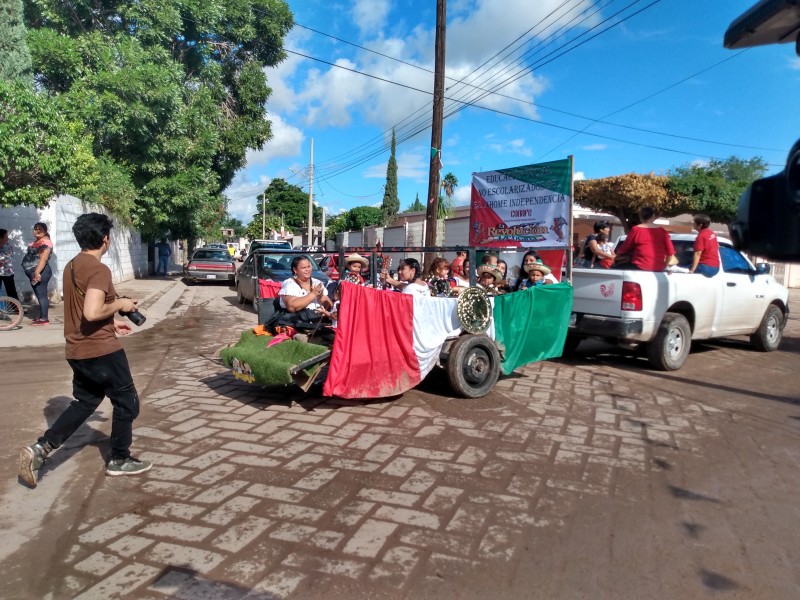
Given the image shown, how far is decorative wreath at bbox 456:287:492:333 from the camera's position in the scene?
6.14 meters

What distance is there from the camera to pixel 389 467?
4430 millimetres

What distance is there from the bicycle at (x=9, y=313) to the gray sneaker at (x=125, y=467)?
7051mm

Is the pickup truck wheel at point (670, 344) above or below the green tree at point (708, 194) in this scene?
below

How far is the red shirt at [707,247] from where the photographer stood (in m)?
8.34

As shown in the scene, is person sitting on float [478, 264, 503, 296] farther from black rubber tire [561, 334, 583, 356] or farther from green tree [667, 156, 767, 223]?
green tree [667, 156, 767, 223]

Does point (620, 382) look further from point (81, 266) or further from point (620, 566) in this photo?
point (81, 266)

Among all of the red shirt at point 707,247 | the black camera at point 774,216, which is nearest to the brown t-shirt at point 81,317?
the black camera at point 774,216

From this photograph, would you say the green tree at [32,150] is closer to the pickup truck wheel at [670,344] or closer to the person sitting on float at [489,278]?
the person sitting on float at [489,278]

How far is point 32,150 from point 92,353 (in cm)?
Answer: 743

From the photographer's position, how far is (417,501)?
3869 mm

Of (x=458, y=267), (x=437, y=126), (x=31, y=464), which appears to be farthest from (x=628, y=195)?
(x=31, y=464)

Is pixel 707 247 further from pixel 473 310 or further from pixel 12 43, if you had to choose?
pixel 12 43

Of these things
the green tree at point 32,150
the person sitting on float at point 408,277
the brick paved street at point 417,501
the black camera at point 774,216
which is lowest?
the brick paved street at point 417,501

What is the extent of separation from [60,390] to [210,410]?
1.94 m
